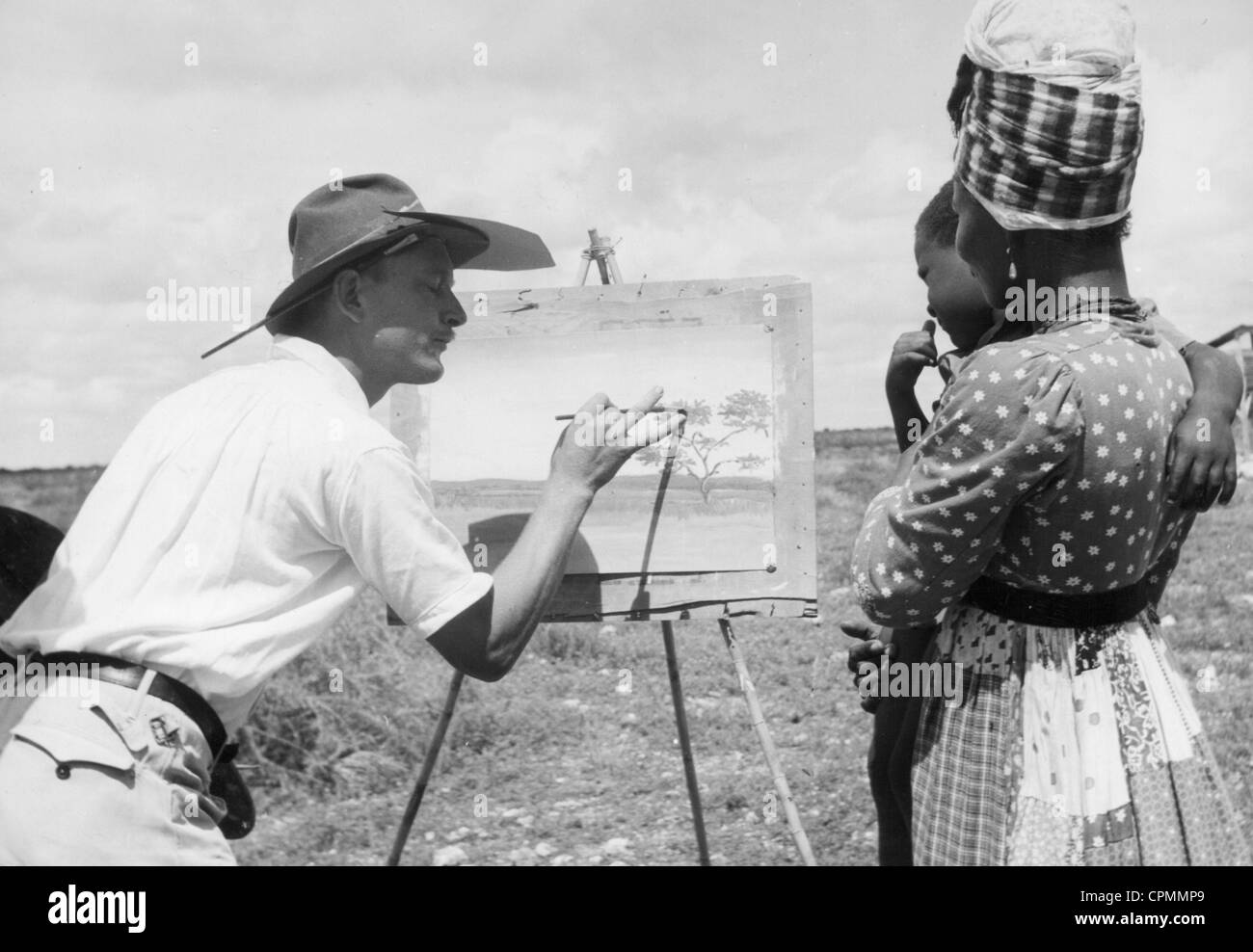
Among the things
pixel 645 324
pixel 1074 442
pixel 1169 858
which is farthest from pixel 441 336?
pixel 1169 858

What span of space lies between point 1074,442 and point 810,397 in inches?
55.2

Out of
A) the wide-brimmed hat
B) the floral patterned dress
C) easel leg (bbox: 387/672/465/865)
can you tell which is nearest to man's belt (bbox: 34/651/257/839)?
the wide-brimmed hat

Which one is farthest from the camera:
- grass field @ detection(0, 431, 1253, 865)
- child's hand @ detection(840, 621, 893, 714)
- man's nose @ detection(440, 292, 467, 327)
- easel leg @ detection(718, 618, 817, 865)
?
grass field @ detection(0, 431, 1253, 865)

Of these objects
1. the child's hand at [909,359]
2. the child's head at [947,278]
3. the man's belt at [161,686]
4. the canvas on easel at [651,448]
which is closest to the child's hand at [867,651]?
the child's hand at [909,359]

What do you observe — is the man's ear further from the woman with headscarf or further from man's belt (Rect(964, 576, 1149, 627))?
man's belt (Rect(964, 576, 1149, 627))

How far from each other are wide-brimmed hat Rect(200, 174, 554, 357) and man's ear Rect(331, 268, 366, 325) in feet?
0.06

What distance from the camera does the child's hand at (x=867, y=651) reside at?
77.3 inches

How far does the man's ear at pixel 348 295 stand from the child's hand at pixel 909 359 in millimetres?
1002

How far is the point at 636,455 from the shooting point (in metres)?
2.93

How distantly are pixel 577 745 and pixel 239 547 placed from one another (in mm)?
3318

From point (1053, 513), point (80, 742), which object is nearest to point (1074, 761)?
point (1053, 513)

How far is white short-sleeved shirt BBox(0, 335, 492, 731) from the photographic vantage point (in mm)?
1621

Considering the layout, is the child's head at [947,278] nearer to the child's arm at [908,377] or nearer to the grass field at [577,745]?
the child's arm at [908,377]
